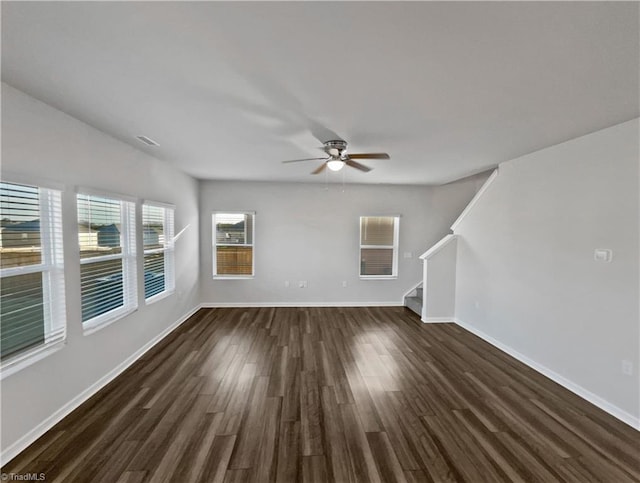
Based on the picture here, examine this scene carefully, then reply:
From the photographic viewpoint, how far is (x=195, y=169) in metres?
4.44

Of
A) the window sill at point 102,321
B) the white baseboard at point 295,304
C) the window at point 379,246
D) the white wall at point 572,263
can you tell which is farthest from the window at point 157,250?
the white wall at point 572,263

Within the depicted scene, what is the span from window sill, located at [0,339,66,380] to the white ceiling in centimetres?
199

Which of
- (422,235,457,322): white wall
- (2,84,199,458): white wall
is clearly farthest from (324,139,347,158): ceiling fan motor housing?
(422,235,457,322): white wall

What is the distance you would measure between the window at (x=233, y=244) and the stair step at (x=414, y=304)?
3.52 metres

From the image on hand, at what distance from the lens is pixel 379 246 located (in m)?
5.97

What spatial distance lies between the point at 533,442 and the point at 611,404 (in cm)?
110

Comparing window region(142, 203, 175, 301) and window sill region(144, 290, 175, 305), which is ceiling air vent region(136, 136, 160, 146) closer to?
A: window region(142, 203, 175, 301)

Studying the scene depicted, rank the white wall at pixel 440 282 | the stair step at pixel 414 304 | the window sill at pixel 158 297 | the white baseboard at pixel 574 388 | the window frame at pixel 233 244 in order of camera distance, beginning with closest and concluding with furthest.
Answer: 1. the white baseboard at pixel 574 388
2. the window sill at pixel 158 297
3. the white wall at pixel 440 282
4. the stair step at pixel 414 304
5. the window frame at pixel 233 244

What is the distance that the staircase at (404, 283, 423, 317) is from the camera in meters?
5.35

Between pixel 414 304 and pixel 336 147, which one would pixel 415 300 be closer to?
pixel 414 304

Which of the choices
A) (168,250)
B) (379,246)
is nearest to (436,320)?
(379,246)

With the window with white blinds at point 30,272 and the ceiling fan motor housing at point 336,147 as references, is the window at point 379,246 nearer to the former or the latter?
the ceiling fan motor housing at point 336,147

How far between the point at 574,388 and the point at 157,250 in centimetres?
547

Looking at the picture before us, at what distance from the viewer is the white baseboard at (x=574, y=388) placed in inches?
92.4
